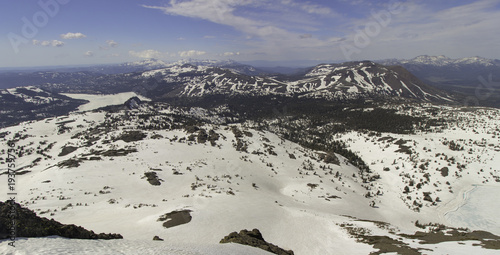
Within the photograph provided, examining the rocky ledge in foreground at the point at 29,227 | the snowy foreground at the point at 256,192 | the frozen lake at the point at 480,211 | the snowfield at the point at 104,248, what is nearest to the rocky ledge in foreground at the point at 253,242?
the snowy foreground at the point at 256,192

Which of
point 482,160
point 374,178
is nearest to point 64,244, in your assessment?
point 374,178

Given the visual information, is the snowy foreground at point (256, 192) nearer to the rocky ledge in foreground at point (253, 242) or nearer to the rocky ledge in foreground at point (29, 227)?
the rocky ledge in foreground at point (29, 227)

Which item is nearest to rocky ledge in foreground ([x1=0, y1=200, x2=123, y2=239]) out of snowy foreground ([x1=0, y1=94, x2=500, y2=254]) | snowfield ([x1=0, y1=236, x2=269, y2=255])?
snowfield ([x1=0, y1=236, x2=269, y2=255])

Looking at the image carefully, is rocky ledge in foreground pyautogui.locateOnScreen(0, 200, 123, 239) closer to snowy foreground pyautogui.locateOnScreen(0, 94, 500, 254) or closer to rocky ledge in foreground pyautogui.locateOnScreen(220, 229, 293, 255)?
snowy foreground pyautogui.locateOnScreen(0, 94, 500, 254)

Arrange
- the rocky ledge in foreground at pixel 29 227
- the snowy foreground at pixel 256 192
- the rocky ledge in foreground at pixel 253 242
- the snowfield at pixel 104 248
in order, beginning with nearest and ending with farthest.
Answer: the snowfield at pixel 104 248 < the rocky ledge in foreground at pixel 29 227 < the rocky ledge in foreground at pixel 253 242 < the snowy foreground at pixel 256 192

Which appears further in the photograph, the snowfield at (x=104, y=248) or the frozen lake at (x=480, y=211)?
the frozen lake at (x=480, y=211)

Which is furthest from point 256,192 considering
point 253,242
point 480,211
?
point 480,211

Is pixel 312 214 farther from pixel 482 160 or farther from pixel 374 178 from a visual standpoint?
pixel 482 160

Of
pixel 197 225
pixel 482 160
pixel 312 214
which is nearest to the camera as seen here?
pixel 197 225
